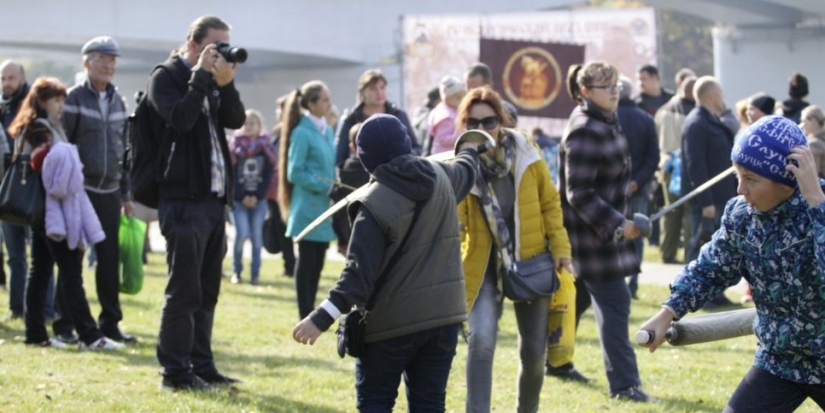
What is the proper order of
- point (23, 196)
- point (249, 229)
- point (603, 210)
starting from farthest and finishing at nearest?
1. point (249, 229)
2. point (23, 196)
3. point (603, 210)

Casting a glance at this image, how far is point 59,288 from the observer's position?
32.2ft

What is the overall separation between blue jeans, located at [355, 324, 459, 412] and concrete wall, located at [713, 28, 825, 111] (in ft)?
93.2

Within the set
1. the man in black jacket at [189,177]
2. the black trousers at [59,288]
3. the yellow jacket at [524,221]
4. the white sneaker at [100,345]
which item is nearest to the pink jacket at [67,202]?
the black trousers at [59,288]

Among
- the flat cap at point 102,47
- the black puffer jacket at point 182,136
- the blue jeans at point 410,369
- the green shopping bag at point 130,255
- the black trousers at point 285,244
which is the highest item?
the flat cap at point 102,47

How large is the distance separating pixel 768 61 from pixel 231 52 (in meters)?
28.3

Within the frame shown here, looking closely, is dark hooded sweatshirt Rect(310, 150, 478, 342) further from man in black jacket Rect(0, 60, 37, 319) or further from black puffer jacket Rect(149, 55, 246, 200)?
man in black jacket Rect(0, 60, 37, 319)

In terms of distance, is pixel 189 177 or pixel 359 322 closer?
pixel 359 322

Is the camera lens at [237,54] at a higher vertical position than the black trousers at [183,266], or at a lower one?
higher

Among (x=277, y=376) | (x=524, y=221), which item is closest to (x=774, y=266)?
(x=524, y=221)

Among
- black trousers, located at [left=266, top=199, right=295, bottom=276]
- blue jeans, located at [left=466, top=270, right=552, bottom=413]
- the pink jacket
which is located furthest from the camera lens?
black trousers, located at [left=266, top=199, right=295, bottom=276]

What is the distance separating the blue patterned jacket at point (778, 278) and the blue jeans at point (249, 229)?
412 inches

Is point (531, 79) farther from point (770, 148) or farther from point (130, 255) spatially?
point (770, 148)

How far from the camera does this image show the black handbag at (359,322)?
5652 mm

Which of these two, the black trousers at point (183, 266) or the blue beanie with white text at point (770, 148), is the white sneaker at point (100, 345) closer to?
the black trousers at point (183, 266)
